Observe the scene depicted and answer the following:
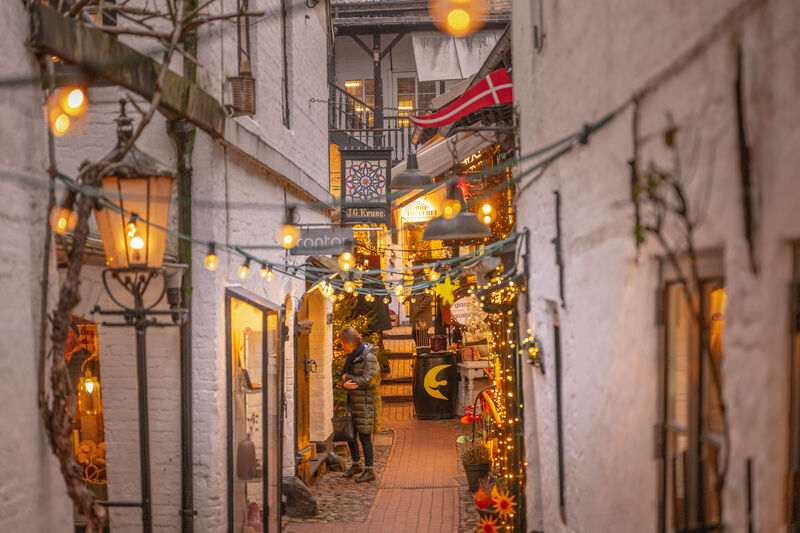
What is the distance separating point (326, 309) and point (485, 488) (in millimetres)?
5424

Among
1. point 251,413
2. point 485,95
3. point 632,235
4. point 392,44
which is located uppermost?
point 392,44

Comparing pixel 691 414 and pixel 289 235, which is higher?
pixel 289 235

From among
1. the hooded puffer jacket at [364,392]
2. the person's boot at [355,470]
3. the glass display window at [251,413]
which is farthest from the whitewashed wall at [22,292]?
the person's boot at [355,470]

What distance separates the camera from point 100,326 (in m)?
7.46

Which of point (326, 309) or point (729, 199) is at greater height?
point (729, 199)

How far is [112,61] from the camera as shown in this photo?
17.3 ft

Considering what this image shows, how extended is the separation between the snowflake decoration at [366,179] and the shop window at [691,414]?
31.4ft

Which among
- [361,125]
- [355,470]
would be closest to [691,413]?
[355,470]

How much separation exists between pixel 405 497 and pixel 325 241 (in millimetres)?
3602

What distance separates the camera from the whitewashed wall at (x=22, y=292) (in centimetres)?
419

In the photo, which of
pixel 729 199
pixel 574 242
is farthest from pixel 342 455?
pixel 729 199

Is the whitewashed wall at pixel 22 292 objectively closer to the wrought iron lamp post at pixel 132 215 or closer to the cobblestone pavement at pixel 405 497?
the wrought iron lamp post at pixel 132 215

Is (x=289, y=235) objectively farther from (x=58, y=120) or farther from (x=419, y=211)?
(x=419, y=211)

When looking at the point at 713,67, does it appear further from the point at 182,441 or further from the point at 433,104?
the point at 433,104
